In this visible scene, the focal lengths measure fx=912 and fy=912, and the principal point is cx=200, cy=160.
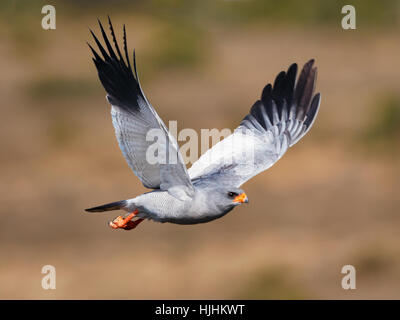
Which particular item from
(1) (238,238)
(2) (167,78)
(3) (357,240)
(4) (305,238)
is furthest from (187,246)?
(2) (167,78)

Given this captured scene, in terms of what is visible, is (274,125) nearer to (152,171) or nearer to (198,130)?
(152,171)

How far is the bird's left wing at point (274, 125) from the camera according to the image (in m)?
8.80

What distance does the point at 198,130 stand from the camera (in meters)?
19.0

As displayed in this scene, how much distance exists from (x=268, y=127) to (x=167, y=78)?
557 inches

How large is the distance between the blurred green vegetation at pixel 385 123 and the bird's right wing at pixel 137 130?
14557 mm

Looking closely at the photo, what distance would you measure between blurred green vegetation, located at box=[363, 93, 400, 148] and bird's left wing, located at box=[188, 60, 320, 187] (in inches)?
491

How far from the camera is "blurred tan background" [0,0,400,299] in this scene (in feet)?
53.5

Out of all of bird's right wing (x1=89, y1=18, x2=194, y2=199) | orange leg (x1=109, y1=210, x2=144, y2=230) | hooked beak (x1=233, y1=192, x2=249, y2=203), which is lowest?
orange leg (x1=109, y1=210, x2=144, y2=230)

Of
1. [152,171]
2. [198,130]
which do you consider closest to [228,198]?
[152,171]

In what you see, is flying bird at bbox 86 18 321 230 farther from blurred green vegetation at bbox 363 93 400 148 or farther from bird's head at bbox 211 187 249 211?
blurred green vegetation at bbox 363 93 400 148

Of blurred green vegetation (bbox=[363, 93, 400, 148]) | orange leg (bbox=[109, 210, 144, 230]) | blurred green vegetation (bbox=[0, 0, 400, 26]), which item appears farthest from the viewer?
blurred green vegetation (bbox=[0, 0, 400, 26])

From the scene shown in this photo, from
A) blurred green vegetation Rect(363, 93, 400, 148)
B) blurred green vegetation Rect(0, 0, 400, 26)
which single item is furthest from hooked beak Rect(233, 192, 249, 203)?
blurred green vegetation Rect(0, 0, 400, 26)

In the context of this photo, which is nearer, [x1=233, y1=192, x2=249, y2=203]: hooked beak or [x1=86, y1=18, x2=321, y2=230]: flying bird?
[x1=86, y1=18, x2=321, y2=230]: flying bird

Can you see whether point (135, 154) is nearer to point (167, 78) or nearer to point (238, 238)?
point (238, 238)
